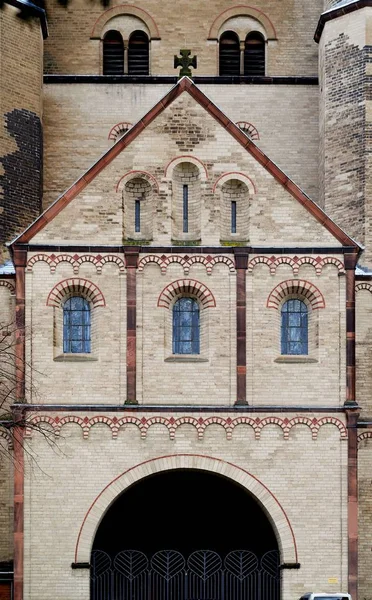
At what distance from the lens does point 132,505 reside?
46312mm

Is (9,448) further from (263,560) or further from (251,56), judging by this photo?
(251,56)

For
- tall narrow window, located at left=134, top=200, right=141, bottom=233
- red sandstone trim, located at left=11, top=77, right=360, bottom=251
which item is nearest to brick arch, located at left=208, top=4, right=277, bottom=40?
red sandstone trim, located at left=11, top=77, right=360, bottom=251

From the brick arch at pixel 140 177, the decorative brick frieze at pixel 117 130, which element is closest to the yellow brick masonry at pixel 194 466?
the brick arch at pixel 140 177

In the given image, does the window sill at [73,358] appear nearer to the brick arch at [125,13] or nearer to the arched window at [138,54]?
the arched window at [138,54]

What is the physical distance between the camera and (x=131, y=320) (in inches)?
1665

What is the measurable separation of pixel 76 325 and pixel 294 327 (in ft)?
17.8

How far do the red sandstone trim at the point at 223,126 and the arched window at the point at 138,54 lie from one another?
8736mm

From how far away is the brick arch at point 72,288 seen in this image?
42281 millimetres

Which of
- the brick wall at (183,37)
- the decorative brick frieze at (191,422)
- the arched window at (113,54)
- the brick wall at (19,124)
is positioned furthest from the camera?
the arched window at (113,54)

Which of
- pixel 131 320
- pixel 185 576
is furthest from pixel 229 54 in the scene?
pixel 185 576

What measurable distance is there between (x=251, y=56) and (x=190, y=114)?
9.25m

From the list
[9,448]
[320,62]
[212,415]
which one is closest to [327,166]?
[320,62]

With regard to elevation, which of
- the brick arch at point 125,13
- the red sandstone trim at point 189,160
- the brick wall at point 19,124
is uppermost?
the brick arch at point 125,13

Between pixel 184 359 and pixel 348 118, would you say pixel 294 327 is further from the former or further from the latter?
pixel 348 118
